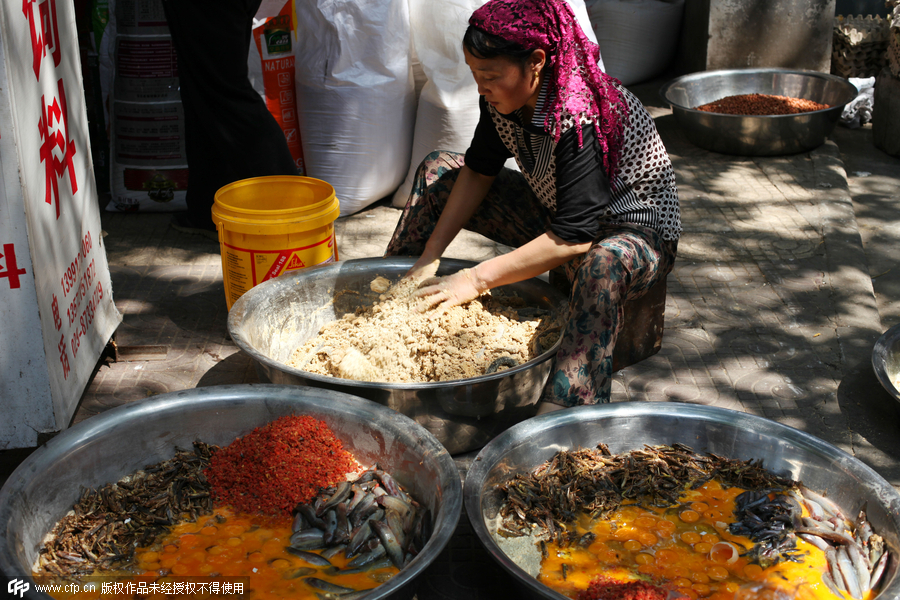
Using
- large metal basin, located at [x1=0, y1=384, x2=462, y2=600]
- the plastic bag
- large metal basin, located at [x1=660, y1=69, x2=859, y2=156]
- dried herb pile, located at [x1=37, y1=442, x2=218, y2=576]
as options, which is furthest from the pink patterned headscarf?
the plastic bag

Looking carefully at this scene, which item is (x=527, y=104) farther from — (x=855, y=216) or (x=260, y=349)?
Answer: (x=855, y=216)

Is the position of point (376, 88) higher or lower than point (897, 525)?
higher

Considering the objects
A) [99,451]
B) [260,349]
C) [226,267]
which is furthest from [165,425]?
[226,267]

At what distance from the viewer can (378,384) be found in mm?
2221

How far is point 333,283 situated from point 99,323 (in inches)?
34.4

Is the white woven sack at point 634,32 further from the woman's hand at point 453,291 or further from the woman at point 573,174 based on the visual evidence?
the woman's hand at point 453,291

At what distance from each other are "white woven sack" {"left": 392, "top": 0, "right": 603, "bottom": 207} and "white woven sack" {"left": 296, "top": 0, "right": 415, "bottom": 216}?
0.33 feet

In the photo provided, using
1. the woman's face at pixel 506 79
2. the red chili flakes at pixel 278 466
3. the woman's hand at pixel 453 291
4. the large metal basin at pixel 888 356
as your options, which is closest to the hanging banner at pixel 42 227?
the red chili flakes at pixel 278 466

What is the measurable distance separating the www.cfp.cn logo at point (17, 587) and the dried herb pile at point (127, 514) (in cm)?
30

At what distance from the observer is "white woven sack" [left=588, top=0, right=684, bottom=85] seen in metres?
6.72

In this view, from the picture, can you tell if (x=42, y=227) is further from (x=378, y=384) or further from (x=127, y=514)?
(x=378, y=384)

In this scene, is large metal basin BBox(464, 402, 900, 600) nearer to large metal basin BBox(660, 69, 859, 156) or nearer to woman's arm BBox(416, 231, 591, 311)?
woman's arm BBox(416, 231, 591, 311)

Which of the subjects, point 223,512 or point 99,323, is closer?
point 223,512

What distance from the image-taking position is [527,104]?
2.53 metres
